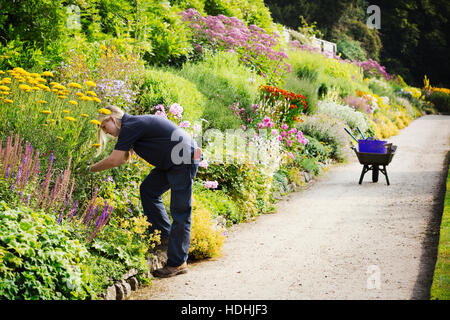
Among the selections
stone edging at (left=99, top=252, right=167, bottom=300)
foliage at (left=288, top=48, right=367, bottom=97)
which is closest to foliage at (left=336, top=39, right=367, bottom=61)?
foliage at (left=288, top=48, right=367, bottom=97)

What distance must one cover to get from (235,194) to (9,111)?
3.20 metres

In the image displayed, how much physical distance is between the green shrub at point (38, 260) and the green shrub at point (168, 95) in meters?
3.35

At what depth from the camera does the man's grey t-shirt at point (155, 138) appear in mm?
4539

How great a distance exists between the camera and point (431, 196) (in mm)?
8156

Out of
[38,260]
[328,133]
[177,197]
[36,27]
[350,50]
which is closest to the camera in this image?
[38,260]

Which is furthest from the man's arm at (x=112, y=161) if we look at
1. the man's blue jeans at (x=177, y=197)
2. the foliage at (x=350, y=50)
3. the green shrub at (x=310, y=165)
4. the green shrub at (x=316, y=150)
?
the foliage at (x=350, y=50)

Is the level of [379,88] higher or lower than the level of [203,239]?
higher

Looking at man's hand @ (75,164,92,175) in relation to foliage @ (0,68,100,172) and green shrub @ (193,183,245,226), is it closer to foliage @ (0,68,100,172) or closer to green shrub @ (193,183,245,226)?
foliage @ (0,68,100,172)

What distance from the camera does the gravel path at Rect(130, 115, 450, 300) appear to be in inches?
175

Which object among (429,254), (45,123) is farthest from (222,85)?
(429,254)

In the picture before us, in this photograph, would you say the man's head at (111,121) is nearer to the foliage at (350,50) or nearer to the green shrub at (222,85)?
the green shrub at (222,85)

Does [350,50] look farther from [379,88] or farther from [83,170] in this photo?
[83,170]

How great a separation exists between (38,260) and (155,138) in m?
1.57

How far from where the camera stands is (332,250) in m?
5.56
